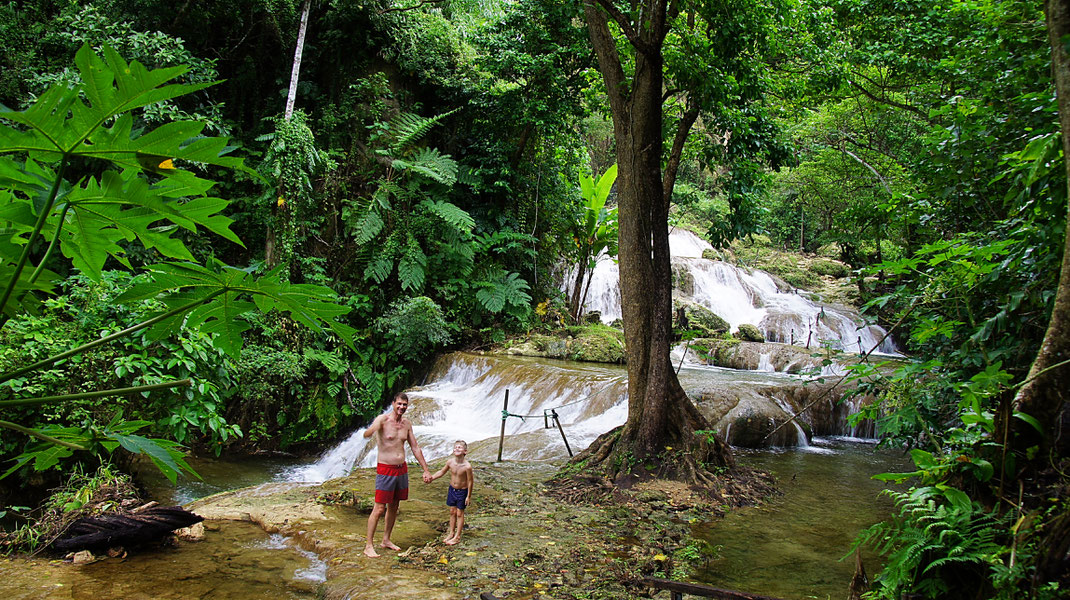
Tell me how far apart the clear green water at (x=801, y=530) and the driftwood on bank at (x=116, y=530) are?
4.42m

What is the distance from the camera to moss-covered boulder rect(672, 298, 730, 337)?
720 inches

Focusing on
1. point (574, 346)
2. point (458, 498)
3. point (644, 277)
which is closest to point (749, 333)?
point (574, 346)

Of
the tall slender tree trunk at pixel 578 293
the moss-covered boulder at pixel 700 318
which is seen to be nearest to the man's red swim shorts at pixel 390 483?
the tall slender tree trunk at pixel 578 293

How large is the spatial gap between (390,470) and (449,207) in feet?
29.1

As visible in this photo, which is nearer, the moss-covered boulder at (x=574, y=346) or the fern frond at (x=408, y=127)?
the fern frond at (x=408, y=127)

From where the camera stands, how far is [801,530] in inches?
231

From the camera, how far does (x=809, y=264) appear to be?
26750 mm

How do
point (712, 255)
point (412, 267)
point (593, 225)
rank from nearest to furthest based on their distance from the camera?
point (412, 267)
point (593, 225)
point (712, 255)

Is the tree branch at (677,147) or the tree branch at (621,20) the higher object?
the tree branch at (621,20)

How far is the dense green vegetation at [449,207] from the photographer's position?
1178 mm

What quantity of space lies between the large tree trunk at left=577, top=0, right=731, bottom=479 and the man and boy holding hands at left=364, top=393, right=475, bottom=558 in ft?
7.27

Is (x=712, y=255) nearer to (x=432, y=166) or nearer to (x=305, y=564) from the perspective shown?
(x=432, y=166)

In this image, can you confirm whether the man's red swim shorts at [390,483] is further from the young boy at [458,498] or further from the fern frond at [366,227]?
the fern frond at [366,227]

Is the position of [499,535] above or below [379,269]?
below
